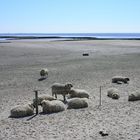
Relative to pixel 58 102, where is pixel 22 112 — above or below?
below

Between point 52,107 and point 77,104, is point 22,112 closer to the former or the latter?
point 52,107

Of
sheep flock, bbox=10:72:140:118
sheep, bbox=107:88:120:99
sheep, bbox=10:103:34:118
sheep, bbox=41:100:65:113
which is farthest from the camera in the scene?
sheep, bbox=107:88:120:99

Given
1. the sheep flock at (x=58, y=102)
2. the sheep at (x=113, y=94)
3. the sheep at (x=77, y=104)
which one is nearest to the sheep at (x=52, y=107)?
the sheep flock at (x=58, y=102)

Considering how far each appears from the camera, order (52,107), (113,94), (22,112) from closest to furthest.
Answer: (22,112) → (52,107) → (113,94)

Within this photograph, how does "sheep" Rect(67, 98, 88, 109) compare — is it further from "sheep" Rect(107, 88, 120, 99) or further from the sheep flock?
"sheep" Rect(107, 88, 120, 99)

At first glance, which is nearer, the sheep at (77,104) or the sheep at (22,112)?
the sheep at (22,112)

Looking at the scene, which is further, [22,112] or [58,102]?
[58,102]

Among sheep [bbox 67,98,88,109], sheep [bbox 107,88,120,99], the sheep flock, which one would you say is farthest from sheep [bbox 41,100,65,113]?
sheep [bbox 107,88,120,99]

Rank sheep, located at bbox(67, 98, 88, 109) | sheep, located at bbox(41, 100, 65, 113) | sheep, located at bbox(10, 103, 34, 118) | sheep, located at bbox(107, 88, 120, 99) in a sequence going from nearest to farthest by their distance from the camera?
1. sheep, located at bbox(10, 103, 34, 118)
2. sheep, located at bbox(41, 100, 65, 113)
3. sheep, located at bbox(67, 98, 88, 109)
4. sheep, located at bbox(107, 88, 120, 99)

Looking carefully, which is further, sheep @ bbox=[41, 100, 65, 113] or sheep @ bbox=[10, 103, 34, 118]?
sheep @ bbox=[41, 100, 65, 113]

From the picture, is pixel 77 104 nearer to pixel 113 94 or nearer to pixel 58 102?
pixel 58 102

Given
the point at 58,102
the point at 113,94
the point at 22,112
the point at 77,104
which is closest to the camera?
the point at 22,112

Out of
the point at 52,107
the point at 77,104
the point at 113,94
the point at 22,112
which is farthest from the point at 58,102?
the point at 113,94

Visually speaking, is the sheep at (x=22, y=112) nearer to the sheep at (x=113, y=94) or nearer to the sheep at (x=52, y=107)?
the sheep at (x=52, y=107)
